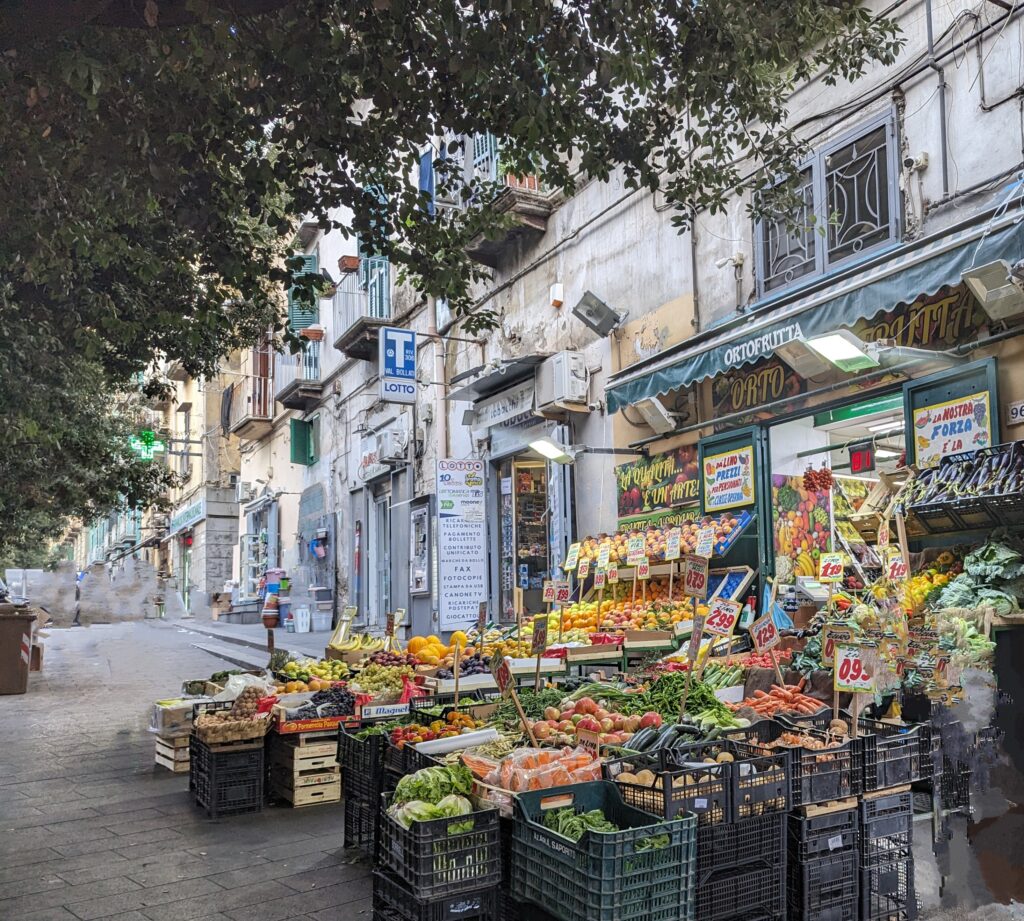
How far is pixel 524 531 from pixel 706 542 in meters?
5.65

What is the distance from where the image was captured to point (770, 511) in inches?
391

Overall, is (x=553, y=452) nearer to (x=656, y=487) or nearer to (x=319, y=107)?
(x=656, y=487)

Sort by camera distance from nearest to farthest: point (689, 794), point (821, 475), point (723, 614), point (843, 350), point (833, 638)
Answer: point (689, 794) < point (833, 638) < point (723, 614) < point (843, 350) < point (821, 475)

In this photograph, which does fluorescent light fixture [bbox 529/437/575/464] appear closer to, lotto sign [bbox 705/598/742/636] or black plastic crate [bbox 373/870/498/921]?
lotto sign [bbox 705/598/742/636]

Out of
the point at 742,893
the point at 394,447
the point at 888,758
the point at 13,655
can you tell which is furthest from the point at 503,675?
the point at 394,447

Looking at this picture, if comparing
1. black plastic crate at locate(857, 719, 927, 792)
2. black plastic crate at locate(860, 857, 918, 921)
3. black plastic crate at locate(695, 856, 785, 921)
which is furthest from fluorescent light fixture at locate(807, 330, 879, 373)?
black plastic crate at locate(695, 856, 785, 921)

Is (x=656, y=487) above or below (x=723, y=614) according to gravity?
above

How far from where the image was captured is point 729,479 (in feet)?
34.0

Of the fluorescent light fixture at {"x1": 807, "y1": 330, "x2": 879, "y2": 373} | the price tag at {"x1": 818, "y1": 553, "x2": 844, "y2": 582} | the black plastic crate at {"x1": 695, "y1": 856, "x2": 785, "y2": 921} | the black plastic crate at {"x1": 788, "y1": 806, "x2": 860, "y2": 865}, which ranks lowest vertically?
the black plastic crate at {"x1": 695, "y1": 856, "x2": 785, "y2": 921}

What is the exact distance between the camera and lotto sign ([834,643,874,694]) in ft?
15.1

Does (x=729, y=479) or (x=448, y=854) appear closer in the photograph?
(x=448, y=854)

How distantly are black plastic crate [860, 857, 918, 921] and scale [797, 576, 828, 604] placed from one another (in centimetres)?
433

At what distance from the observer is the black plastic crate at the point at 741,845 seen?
12.5ft

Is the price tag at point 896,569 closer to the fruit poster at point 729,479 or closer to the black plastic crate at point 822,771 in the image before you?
the black plastic crate at point 822,771
